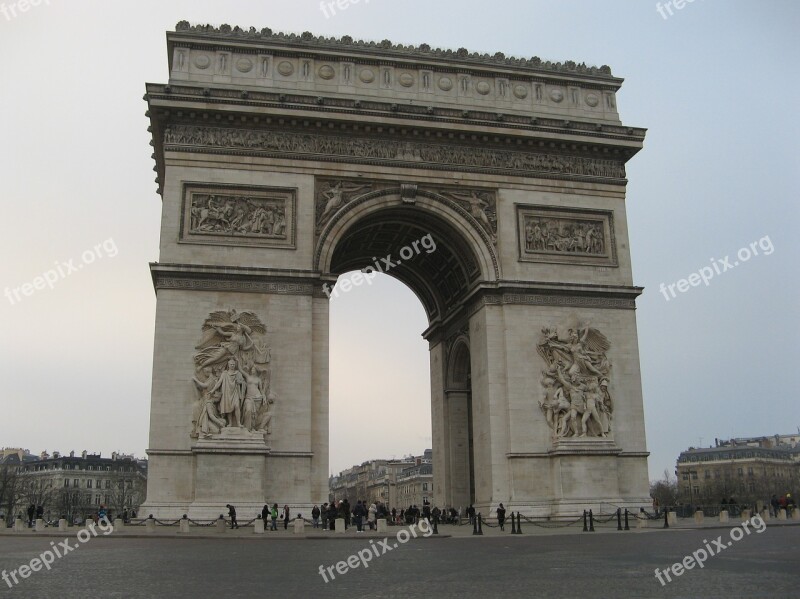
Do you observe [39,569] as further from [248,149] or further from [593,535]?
[248,149]

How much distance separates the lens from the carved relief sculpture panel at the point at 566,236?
32.7 m

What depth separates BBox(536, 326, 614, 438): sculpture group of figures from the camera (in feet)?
101

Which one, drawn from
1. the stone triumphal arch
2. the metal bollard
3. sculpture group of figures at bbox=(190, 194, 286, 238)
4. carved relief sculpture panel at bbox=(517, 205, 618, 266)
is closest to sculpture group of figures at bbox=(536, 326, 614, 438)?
the stone triumphal arch

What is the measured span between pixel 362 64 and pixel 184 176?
7.77 meters

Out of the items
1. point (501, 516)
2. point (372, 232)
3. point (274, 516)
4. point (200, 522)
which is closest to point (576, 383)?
point (501, 516)

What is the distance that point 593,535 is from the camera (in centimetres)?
2381

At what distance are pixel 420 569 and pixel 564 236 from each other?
2116cm

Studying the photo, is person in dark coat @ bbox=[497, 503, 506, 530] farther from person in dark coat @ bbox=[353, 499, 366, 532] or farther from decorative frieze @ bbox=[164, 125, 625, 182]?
decorative frieze @ bbox=[164, 125, 625, 182]

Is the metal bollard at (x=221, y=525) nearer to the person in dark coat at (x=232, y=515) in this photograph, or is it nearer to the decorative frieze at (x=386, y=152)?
the person in dark coat at (x=232, y=515)

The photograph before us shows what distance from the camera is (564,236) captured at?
3312 cm

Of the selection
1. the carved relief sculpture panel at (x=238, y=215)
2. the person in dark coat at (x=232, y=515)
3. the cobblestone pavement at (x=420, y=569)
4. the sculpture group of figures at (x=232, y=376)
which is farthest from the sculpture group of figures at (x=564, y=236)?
the person in dark coat at (x=232, y=515)

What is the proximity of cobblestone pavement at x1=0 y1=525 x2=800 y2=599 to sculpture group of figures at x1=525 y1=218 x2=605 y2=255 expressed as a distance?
43.8ft

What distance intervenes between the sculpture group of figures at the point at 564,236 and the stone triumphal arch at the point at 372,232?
3.2 inches

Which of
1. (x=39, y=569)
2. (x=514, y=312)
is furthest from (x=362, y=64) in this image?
(x=39, y=569)
